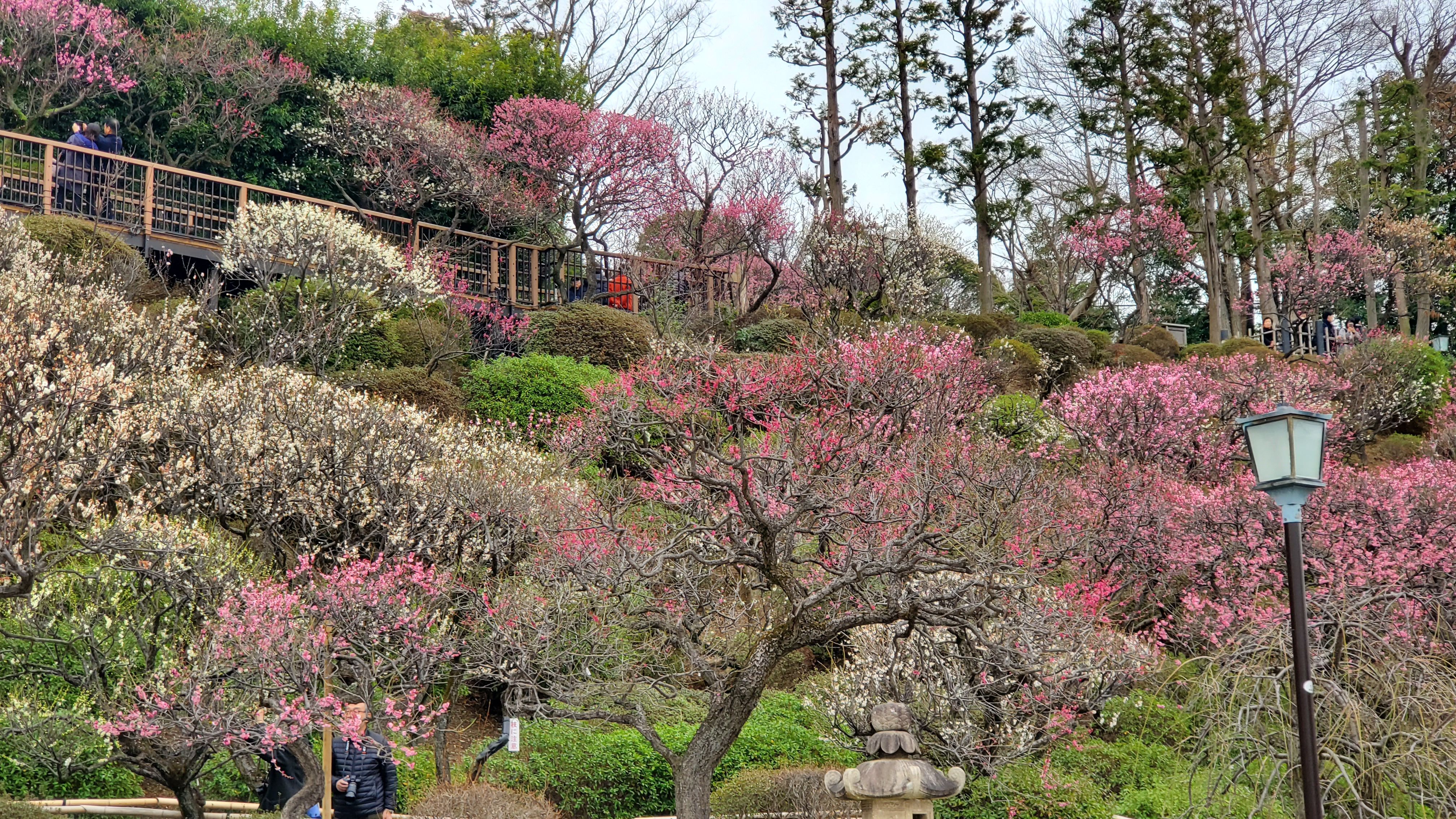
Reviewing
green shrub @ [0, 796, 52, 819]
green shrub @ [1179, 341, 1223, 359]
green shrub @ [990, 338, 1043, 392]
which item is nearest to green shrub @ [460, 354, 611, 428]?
green shrub @ [990, 338, 1043, 392]

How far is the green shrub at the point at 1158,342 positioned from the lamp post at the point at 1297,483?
22287mm

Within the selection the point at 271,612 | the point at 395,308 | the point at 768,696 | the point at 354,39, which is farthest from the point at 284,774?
the point at 354,39

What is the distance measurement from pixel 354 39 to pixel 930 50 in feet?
44.8

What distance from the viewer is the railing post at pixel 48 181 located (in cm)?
2009

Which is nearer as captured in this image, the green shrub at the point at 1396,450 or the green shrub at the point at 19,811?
the green shrub at the point at 19,811

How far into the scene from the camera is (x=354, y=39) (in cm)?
2820

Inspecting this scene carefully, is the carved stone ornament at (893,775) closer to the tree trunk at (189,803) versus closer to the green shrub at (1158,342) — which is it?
the tree trunk at (189,803)

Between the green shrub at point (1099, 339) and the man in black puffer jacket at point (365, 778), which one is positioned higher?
the green shrub at point (1099, 339)

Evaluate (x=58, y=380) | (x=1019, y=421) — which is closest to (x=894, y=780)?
(x=58, y=380)

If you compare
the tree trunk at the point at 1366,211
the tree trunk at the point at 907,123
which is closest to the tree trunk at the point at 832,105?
the tree trunk at the point at 907,123

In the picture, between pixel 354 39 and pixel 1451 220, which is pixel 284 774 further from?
pixel 1451 220

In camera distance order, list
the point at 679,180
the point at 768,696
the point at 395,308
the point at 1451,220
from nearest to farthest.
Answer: the point at 768,696 < the point at 395,308 < the point at 679,180 < the point at 1451,220

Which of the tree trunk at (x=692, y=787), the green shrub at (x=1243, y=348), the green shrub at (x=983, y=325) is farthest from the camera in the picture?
the green shrub at (x=983, y=325)

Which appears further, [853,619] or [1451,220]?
[1451,220]
